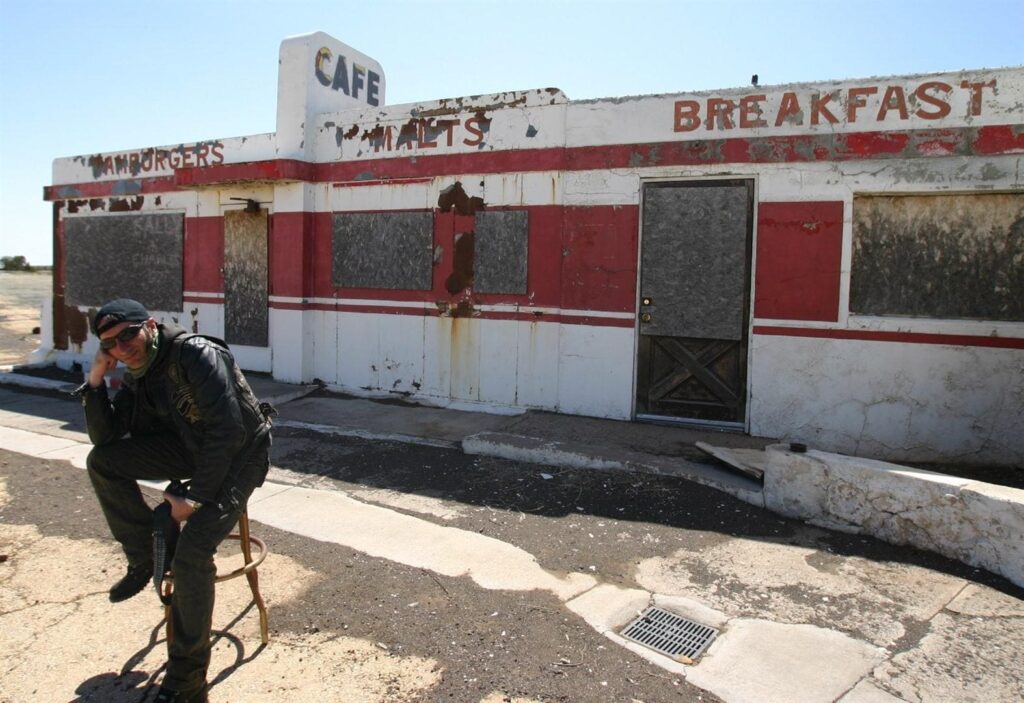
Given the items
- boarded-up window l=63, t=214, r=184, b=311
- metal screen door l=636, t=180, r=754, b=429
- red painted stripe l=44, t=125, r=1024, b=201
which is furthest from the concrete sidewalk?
boarded-up window l=63, t=214, r=184, b=311

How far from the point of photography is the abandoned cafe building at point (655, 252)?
7055 millimetres

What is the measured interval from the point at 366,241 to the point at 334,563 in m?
5.77

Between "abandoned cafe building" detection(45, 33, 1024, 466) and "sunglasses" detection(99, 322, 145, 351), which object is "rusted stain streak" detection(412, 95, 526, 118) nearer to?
"abandoned cafe building" detection(45, 33, 1024, 466)

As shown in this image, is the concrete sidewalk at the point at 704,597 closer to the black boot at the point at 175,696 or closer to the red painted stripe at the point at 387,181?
the black boot at the point at 175,696

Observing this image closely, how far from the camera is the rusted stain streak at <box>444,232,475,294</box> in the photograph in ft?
29.7

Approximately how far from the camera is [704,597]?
4414mm

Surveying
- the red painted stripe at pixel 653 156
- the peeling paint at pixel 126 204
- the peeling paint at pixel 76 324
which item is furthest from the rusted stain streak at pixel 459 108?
the peeling paint at pixel 76 324

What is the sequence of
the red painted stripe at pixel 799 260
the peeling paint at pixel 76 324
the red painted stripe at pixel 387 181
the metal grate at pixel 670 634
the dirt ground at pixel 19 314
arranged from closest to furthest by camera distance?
the metal grate at pixel 670 634 → the red painted stripe at pixel 799 260 → the red painted stripe at pixel 387 181 → the peeling paint at pixel 76 324 → the dirt ground at pixel 19 314

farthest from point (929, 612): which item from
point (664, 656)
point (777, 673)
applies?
point (664, 656)

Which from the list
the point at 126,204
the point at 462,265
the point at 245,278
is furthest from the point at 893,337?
the point at 126,204

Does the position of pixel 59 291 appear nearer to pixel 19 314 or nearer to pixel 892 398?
pixel 19 314

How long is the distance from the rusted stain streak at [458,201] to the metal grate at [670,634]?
5925mm

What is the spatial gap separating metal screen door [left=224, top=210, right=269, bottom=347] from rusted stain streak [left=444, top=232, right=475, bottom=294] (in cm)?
329

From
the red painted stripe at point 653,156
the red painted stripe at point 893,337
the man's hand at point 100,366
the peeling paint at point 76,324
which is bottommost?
the peeling paint at point 76,324
